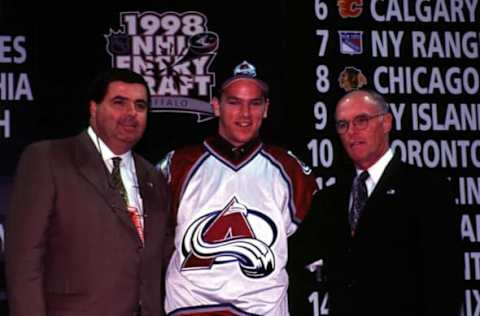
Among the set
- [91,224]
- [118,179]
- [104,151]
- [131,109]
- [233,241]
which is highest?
[131,109]

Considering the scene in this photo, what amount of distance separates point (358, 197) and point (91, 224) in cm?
115

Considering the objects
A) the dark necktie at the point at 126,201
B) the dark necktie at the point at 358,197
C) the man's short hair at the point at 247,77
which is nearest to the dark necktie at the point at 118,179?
the dark necktie at the point at 126,201

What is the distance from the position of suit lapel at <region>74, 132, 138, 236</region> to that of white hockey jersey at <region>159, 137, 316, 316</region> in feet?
1.33

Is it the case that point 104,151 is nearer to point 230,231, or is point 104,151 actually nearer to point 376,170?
point 230,231

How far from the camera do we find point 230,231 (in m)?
3.36

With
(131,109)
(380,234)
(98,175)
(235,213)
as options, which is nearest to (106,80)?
(131,109)

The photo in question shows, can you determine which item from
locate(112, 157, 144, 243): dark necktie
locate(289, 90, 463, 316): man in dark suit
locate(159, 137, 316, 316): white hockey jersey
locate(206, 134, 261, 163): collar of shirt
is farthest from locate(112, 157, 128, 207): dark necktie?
locate(289, 90, 463, 316): man in dark suit

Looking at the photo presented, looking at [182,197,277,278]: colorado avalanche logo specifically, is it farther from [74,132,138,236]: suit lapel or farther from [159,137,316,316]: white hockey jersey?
[74,132,138,236]: suit lapel

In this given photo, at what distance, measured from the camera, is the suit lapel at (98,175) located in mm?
3031

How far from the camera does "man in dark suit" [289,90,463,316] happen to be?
9.95 ft

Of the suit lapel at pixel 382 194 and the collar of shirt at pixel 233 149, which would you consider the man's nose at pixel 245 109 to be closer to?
the collar of shirt at pixel 233 149

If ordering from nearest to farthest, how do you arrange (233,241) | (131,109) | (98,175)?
(98,175), (131,109), (233,241)

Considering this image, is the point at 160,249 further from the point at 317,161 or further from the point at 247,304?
the point at 317,161

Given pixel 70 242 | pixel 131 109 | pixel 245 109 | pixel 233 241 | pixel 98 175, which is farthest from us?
pixel 245 109
